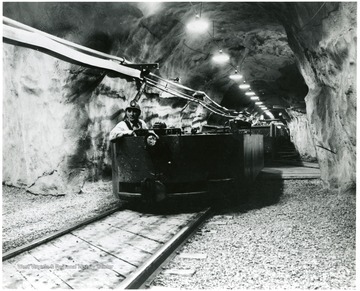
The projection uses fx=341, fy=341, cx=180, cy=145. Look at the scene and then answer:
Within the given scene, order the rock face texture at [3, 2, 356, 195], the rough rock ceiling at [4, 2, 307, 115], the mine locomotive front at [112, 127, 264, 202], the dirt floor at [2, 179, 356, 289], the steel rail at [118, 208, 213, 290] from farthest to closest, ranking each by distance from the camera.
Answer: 1. the rough rock ceiling at [4, 2, 307, 115]
2. the rock face texture at [3, 2, 356, 195]
3. the mine locomotive front at [112, 127, 264, 202]
4. the dirt floor at [2, 179, 356, 289]
5. the steel rail at [118, 208, 213, 290]

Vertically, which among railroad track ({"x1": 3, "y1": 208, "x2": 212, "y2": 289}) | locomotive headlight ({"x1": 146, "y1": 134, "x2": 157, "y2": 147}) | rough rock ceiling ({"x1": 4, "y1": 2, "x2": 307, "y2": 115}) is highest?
rough rock ceiling ({"x1": 4, "y1": 2, "x2": 307, "y2": 115})

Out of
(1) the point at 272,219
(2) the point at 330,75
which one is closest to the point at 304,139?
(2) the point at 330,75

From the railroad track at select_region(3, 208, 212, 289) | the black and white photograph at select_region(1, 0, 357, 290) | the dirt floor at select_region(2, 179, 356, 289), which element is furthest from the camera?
the dirt floor at select_region(2, 179, 356, 289)

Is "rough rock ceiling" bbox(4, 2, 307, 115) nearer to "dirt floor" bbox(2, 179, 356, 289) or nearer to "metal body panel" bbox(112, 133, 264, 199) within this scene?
"metal body panel" bbox(112, 133, 264, 199)

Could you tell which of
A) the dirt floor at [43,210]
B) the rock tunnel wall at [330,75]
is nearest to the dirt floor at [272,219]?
the dirt floor at [43,210]

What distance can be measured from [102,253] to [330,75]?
5159mm

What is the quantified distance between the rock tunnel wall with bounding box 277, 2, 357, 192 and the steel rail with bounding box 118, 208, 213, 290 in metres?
3.12

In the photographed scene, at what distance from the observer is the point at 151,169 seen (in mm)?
5750

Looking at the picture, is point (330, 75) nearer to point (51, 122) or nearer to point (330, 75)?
point (330, 75)

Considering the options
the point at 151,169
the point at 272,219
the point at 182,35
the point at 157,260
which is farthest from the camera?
the point at 182,35

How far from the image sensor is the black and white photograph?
3441 mm

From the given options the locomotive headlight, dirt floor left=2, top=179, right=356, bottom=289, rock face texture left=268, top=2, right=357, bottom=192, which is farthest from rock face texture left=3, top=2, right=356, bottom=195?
the locomotive headlight

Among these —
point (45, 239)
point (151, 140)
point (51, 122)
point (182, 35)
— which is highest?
point (182, 35)

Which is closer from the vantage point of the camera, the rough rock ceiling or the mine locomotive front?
the mine locomotive front
